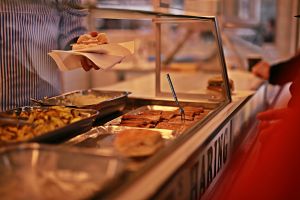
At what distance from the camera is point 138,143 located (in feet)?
3.36

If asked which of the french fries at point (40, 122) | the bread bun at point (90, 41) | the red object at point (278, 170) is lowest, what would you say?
the red object at point (278, 170)

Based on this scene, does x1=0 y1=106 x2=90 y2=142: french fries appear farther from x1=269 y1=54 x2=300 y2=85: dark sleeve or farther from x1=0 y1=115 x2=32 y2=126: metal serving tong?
x1=269 y1=54 x2=300 y2=85: dark sleeve

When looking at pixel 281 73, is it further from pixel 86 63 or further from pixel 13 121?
pixel 13 121

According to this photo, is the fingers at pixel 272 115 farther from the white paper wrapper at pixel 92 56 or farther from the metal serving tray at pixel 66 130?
the metal serving tray at pixel 66 130

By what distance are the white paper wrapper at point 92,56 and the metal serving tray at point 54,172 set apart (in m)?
0.56

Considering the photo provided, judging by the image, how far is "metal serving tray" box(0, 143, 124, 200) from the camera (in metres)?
0.72

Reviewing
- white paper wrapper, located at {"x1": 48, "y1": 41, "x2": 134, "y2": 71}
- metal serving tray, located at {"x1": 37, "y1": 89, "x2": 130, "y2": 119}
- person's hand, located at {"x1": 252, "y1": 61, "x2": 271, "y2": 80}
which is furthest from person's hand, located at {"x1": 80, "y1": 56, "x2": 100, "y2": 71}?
person's hand, located at {"x1": 252, "y1": 61, "x2": 271, "y2": 80}

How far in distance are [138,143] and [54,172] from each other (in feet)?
0.91

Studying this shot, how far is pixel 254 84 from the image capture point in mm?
2555

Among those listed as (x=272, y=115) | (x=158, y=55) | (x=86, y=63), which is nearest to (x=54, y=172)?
(x=86, y=63)

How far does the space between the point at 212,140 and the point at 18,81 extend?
1.10 metres

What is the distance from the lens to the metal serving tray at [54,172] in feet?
2.38

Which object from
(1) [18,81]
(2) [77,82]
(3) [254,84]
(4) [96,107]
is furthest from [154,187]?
(2) [77,82]

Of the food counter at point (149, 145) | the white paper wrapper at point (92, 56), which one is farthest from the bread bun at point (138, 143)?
the white paper wrapper at point (92, 56)
